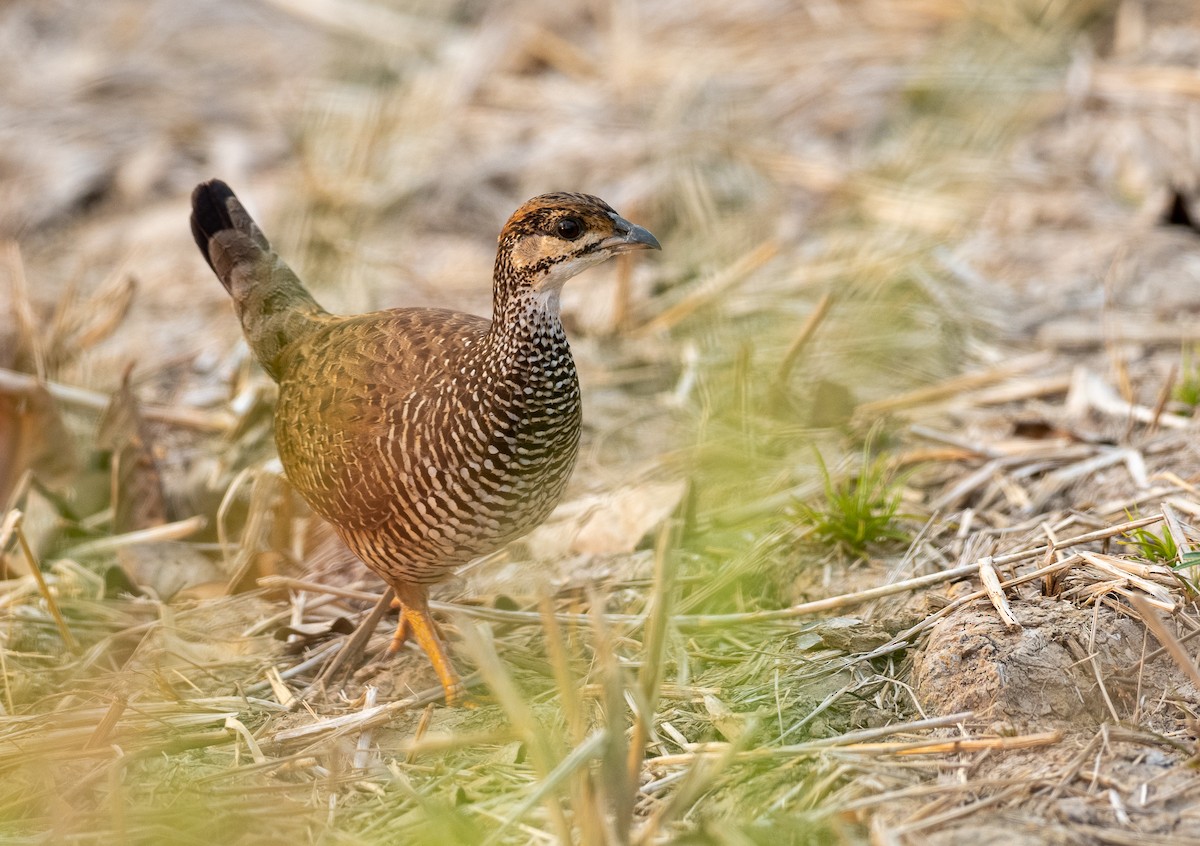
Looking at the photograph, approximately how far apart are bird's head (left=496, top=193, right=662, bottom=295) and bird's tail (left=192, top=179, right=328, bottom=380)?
3.84 ft

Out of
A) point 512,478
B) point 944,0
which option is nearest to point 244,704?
point 512,478

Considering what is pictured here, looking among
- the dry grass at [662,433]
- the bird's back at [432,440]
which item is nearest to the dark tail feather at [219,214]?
the dry grass at [662,433]

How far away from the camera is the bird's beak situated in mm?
3750

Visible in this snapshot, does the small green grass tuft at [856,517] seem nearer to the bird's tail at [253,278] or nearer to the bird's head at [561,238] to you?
the bird's head at [561,238]

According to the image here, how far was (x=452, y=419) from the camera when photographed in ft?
12.3

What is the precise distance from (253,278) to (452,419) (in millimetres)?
1452

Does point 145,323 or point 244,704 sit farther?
point 145,323

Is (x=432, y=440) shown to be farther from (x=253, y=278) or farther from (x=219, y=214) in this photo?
(x=219, y=214)

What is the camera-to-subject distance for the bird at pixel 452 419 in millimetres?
3723

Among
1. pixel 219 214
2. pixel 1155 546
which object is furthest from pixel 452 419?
pixel 1155 546

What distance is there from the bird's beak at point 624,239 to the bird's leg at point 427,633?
1332mm

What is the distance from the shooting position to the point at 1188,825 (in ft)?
9.48

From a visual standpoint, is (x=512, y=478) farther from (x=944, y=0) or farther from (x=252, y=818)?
(x=944, y=0)

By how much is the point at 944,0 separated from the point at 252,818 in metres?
7.13
